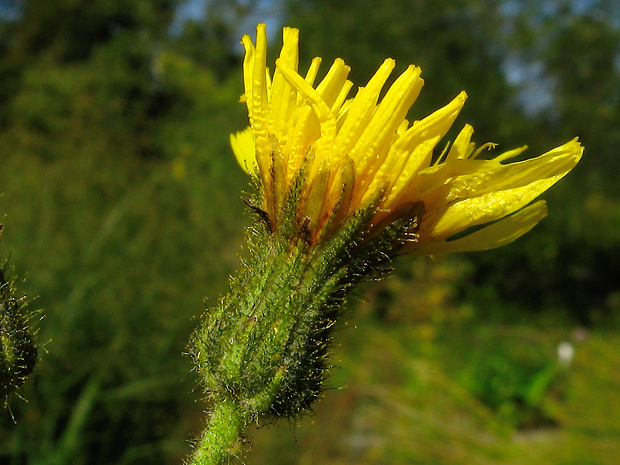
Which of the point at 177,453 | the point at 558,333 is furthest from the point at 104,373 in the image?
the point at 558,333

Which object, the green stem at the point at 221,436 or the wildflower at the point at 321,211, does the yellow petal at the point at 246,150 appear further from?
the green stem at the point at 221,436

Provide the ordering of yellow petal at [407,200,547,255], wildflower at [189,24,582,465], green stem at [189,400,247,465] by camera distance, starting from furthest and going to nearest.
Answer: yellow petal at [407,200,547,255] < wildflower at [189,24,582,465] < green stem at [189,400,247,465]

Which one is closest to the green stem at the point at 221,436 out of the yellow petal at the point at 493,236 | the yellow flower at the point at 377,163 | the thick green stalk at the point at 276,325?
the thick green stalk at the point at 276,325

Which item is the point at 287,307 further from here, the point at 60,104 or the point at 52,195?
the point at 60,104

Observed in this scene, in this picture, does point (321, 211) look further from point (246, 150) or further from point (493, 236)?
point (493, 236)

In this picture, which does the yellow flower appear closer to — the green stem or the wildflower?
the wildflower

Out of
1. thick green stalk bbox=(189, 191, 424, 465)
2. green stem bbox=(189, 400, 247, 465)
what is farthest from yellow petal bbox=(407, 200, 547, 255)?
green stem bbox=(189, 400, 247, 465)
